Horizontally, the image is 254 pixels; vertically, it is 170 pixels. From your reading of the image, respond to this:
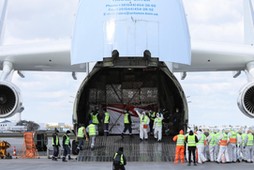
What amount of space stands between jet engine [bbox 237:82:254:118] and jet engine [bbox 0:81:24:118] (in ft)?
27.9

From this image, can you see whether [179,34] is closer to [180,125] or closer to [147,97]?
[180,125]

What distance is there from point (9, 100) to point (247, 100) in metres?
9.30

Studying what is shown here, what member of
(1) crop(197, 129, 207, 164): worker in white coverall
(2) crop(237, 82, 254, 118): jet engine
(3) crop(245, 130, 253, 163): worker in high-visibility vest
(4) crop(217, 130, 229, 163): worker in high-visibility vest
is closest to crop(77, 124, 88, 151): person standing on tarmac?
(1) crop(197, 129, 207, 164): worker in white coverall

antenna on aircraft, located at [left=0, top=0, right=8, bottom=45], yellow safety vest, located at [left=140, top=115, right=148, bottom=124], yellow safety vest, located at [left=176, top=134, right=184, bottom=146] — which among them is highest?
antenna on aircraft, located at [left=0, top=0, right=8, bottom=45]

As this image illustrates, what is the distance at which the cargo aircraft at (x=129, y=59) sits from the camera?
17.2 metres

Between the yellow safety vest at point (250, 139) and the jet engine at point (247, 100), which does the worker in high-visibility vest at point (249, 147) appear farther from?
the jet engine at point (247, 100)

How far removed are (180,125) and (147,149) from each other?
7.87ft

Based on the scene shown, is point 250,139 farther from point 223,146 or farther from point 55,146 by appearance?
point 55,146

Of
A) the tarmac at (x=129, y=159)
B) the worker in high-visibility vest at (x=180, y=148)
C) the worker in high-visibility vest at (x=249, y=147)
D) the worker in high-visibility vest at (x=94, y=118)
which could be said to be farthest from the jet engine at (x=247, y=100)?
the worker in high-visibility vest at (x=94, y=118)

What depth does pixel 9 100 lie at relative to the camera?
21297 millimetres

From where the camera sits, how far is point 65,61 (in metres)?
23.8

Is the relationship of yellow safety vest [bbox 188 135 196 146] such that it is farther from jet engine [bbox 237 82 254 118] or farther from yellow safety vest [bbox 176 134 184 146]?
jet engine [bbox 237 82 254 118]

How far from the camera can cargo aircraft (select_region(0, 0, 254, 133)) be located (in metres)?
17.2

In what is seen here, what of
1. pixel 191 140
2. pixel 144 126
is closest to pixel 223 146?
pixel 191 140
